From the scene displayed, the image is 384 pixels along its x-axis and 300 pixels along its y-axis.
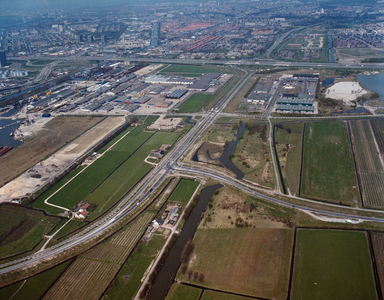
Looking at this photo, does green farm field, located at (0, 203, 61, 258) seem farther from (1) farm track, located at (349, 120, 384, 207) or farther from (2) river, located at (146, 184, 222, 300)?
(1) farm track, located at (349, 120, 384, 207)

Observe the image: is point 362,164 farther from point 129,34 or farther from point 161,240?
point 129,34

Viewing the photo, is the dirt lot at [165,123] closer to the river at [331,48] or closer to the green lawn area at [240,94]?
the green lawn area at [240,94]

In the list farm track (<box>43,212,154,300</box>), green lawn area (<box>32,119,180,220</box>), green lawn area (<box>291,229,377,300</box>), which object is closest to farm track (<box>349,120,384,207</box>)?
green lawn area (<box>291,229,377,300</box>)

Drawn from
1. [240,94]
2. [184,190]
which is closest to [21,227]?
[184,190]

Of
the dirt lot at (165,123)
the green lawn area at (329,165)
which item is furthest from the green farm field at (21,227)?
the green lawn area at (329,165)

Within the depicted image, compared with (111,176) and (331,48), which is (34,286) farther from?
(331,48)

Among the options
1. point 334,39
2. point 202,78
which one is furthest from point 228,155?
point 334,39

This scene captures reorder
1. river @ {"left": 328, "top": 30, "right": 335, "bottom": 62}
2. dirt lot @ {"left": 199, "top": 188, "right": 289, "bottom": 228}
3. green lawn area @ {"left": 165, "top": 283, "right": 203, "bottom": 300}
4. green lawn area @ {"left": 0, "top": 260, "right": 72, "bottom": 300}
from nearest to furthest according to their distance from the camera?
green lawn area @ {"left": 165, "top": 283, "right": 203, "bottom": 300}
green lawn area @ {"left": 0, "top": 260, "right": 72, "bottom": 300}
dirt lot @ {"left": 199, "top": 188, "right": 289, "bottom": 228}
river @ {"left": 328, "top": 30, "right": 335, "bottom": 62}
